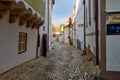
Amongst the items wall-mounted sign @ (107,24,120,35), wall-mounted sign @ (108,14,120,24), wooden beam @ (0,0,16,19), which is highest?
wooden beam @ (0,0,16,19)

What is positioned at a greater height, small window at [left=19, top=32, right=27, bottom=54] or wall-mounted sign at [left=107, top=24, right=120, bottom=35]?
wall-mounted sign at [left=107, top=24, right=120, bottom=35]

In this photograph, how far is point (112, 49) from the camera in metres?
7.32

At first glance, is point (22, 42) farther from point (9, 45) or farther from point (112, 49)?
point (112, 49)

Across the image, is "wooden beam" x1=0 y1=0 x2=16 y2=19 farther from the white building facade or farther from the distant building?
the distant building

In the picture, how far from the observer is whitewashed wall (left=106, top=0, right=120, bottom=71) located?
7.25 meters

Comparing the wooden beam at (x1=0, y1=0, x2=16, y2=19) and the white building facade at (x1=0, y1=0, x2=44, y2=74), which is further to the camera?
the white building facade at (x1=0, y1=0, x2=44, y2=74)

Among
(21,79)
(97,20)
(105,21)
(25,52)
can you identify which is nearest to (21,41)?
(25,52)

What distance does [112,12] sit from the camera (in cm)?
725

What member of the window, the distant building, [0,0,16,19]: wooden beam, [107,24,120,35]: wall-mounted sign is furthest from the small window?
[107,24,120,35]: wall-mounted sign

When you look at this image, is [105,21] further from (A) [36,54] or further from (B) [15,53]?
(A) [36,54]

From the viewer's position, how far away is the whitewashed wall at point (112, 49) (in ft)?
23.8

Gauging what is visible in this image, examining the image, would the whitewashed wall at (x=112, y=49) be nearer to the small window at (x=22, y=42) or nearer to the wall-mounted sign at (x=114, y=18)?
the wall-mounted sign at (x=114, y=18)

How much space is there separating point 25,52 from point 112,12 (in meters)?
6.43

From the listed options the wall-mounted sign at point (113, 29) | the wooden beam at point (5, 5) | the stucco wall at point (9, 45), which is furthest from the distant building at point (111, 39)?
the stucco wall at point (9, 45)
